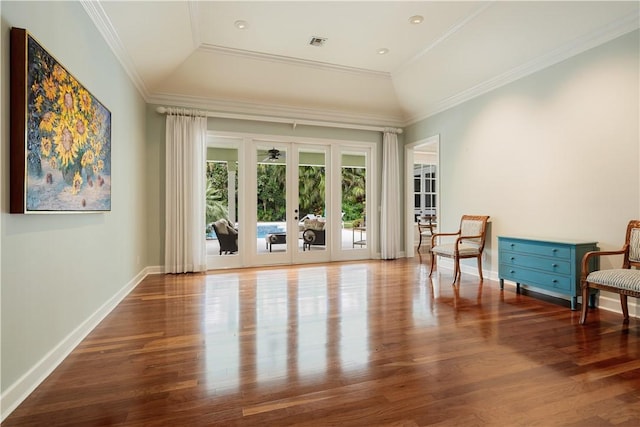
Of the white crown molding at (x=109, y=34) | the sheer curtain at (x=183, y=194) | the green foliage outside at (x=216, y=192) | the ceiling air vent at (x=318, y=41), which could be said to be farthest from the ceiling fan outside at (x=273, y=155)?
the white crown molding at (x=109, y=34)

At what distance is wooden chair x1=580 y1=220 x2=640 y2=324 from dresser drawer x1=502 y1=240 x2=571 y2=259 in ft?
1.22

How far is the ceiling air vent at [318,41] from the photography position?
4324 millimetres

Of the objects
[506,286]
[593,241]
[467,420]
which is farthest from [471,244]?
[467,420]

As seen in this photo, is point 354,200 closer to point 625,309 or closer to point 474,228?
point 474,228

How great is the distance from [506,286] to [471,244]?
0.82 meters

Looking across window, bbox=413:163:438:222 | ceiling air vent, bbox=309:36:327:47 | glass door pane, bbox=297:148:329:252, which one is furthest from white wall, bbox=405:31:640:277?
window, bbox=413:163:438:222

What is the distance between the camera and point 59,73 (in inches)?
84.2

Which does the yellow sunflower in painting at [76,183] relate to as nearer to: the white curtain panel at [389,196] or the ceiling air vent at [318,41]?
the ceiling air vent at [318,41]

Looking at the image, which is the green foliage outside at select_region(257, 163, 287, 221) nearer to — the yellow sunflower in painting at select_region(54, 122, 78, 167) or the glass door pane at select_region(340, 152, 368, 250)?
the glass door pane at select_region(340, 152, 368, 250)

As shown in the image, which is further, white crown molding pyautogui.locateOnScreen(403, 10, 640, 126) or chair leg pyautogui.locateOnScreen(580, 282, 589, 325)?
white crown molding pyautogui.locateOnScreen(403, 10, 640, 126)

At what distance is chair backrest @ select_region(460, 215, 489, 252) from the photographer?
4691mm

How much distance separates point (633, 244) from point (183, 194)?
5.45m

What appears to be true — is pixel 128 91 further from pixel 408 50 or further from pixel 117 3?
pixel 408 50

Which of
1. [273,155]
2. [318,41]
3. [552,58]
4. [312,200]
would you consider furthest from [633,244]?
[273,155]
